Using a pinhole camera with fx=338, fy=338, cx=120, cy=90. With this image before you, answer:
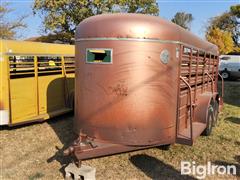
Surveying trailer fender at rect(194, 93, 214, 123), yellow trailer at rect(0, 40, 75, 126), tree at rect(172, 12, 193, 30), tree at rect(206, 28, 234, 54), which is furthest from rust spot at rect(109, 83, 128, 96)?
tree at rect(172, 12, 193, 30)

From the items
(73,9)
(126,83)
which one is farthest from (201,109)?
(73,9)

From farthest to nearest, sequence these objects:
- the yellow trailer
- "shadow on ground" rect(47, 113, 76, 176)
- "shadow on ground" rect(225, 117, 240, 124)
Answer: "shadow on ground" rect(225, 117, 240, 124)
the yellow trailer
"shadow on ground" rect(47, 113, 76, 176)

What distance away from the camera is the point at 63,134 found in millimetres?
7297

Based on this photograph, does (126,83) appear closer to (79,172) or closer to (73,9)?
(79,172)

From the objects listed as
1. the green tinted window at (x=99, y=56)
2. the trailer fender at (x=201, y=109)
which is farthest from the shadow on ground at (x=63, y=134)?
the trailer fender at (x=201, y=109)

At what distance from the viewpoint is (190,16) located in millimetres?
64125

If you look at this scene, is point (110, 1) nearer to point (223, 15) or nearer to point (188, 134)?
point (188, 134)

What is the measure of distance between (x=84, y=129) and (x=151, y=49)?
1.63 m

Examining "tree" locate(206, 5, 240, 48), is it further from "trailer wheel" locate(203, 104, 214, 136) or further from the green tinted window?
the green tinted window

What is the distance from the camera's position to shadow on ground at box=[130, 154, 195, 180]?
207 inches

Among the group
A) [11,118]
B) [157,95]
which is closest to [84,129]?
[157,95]

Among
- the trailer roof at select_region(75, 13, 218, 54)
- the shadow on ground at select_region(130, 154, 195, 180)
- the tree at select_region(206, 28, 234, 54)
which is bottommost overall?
the shadow on ground at select_region(130, 154, 195, 180)

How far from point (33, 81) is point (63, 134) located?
143 cm

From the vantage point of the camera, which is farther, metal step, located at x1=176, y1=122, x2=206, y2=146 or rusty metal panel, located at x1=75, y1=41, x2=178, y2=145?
metal step, located at x1=176, y1=122, x2=206, y2=146
